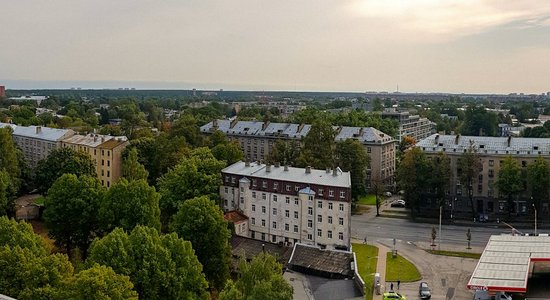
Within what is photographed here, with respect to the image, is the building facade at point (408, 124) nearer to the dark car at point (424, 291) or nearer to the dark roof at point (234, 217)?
the dark roof at point (234, 217)

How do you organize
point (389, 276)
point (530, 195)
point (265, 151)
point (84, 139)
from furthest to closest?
1. point (265, 151)
2. point (84, 139)
3. point (530, 195)
4. point (389, 276)

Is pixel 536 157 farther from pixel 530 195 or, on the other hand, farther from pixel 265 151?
pixel 265 151

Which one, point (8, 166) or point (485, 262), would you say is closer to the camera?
point (485, 262)

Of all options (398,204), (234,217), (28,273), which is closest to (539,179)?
(398,204)

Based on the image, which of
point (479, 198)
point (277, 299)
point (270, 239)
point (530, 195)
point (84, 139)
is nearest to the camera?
point (277, 299)

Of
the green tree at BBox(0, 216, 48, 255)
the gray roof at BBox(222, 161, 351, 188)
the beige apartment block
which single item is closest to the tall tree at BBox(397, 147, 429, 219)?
the gray roof at BBox(222, 161, 351, 188)

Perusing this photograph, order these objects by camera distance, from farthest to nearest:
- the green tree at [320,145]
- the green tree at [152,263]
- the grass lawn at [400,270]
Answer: the green tree at [320,145] → the grass lawn at [400,270] → the green tree at [152,263]

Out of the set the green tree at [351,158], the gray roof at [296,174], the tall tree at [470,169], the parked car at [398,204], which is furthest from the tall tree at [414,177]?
the gray roof at [296,174]

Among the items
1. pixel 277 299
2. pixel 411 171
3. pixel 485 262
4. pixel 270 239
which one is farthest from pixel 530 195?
pixel 277 299
